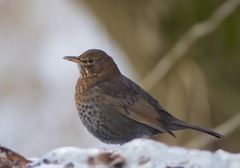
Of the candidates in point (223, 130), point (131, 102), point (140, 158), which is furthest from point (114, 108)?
point (223, 130)

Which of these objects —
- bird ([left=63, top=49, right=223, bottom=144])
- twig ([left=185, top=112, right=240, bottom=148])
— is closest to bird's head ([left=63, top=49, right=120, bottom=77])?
bird ([left=63, top=49, right=223, bottom=144])

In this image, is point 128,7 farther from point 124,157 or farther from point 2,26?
point 124,157

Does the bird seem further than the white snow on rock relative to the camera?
Yes

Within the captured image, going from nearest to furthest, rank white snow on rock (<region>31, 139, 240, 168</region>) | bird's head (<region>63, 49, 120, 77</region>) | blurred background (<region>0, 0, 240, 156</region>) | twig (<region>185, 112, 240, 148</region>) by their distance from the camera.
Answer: white snow on rock (<region>31, 139, 240, 168</region>) → bird's head (<region>63, 49, 120, 77</region>) → twig (<region>185, 112, 240, 148</region>) → blurred background (<region>0, 0, 240, 156</region>)

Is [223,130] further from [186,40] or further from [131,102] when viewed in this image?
[131,102]

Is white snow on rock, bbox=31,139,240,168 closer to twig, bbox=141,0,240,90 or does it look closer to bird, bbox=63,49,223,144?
bird, bbox=63,49,223,144

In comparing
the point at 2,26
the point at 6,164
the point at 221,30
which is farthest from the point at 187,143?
the point at 6,164
